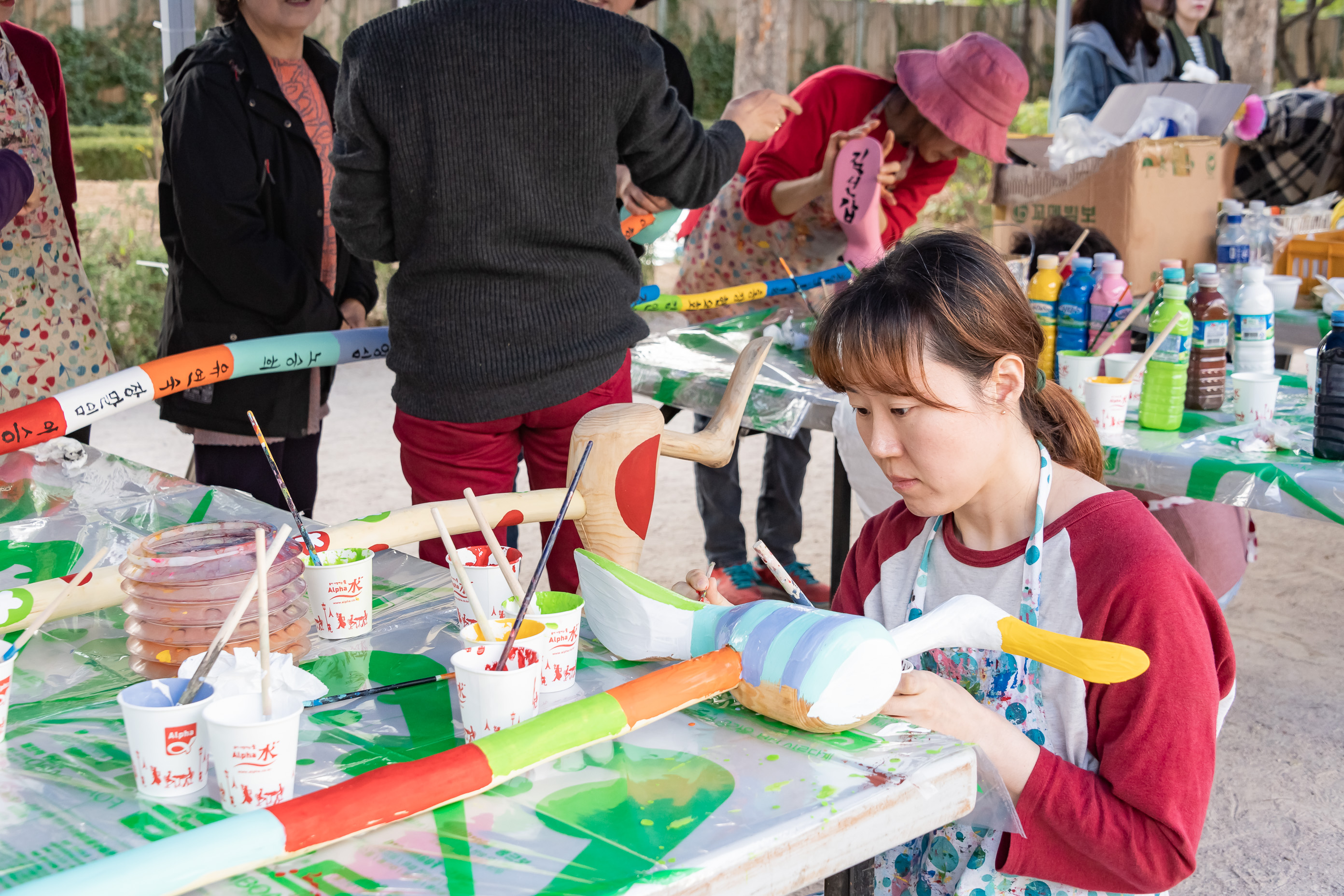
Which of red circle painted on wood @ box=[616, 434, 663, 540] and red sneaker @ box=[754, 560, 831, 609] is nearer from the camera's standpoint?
red circle painted on wood @ box=[616, 434, 663, 540]

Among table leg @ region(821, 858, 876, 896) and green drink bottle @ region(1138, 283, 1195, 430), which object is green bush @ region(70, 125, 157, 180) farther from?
table leg @ region(821, 858, 876, 896)

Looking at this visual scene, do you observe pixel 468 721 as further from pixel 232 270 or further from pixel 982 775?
pixel 232 270

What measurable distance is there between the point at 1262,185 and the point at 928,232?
3.72m

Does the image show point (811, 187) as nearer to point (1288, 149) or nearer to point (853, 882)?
point (853, 882)

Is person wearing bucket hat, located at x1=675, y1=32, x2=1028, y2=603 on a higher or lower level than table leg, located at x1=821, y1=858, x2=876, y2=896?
higher

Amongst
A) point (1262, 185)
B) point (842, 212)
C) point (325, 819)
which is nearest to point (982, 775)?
point (325, 819)

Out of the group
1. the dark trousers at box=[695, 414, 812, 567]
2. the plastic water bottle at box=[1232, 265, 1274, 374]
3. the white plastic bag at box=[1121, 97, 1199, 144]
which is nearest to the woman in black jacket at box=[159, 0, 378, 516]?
the dark trousers at box=[695, 414, 812, 567]

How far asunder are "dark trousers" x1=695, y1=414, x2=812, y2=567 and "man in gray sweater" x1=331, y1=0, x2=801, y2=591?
4.81 feet

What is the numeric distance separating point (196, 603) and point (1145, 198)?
10.7 ft

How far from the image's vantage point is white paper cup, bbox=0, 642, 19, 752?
1157 mm

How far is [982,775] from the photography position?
3.69 feet

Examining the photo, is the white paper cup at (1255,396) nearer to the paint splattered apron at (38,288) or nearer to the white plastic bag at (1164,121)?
the white plastic bag at (1164,121)

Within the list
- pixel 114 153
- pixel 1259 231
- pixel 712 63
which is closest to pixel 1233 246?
pixel 1259 231

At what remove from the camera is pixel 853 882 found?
113 cm
